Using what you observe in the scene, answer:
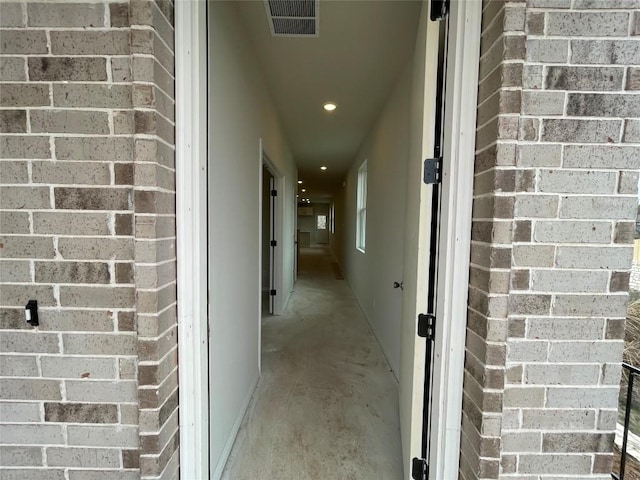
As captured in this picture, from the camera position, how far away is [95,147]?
2.85 feet

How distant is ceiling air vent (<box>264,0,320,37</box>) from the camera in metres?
1.64

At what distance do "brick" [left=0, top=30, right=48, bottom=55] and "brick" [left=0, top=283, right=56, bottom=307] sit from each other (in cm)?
71

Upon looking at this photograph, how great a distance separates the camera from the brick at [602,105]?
2.69ft

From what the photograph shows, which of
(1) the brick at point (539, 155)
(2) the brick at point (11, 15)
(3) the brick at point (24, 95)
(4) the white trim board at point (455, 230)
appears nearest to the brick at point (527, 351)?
(4) the white trim board at point (455, 230)

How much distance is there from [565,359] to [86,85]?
1.69 metres

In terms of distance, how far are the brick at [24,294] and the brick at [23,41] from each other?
2.34 ft

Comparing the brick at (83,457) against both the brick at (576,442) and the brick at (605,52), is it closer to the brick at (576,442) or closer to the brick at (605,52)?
the brick at (576,442)

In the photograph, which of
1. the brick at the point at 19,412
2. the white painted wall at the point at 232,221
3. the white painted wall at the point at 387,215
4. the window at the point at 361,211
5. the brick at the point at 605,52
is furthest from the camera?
the window at the point at 361,211

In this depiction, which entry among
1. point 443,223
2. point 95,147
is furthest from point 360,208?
point 95,147

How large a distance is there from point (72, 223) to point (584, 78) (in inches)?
63.0

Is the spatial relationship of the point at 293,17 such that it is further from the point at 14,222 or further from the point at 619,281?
the point at 619,281

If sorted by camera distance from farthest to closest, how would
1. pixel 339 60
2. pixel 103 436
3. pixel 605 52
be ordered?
pixel 339 60
pixel 103 436
pixel 605 52

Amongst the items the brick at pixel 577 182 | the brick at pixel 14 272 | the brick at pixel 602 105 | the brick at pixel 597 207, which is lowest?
the brick at pixel 14 272

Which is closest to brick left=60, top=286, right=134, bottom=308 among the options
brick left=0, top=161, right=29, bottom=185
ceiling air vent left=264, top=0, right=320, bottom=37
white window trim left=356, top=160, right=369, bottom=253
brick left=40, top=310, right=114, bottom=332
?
brick left=40, top=310, right=114, bottom=332
